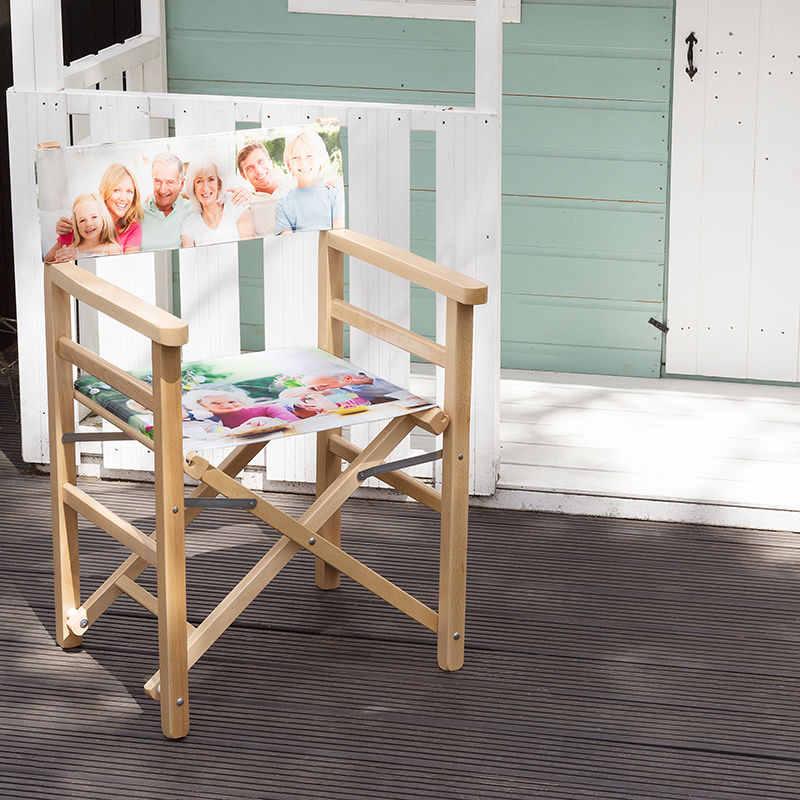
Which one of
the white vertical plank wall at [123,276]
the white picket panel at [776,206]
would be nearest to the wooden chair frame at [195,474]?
the white vertical plank wall at [123,276]

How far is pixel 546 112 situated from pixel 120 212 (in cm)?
209

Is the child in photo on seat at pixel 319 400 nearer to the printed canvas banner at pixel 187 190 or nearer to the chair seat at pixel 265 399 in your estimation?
the chair seat at pixel 265 399

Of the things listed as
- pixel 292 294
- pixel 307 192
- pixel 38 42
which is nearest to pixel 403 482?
pixel 307 192

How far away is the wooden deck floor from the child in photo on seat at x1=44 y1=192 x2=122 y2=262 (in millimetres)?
851

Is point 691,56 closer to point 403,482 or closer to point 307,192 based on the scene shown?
point 307,192

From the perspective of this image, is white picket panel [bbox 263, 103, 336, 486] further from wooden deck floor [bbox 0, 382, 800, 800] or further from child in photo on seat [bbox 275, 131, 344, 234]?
child in photo on seat [bbox 275, 131, 344, 234]

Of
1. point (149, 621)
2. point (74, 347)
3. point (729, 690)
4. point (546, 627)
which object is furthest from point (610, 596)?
point (74, 347)

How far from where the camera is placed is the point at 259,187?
2832 millimetres

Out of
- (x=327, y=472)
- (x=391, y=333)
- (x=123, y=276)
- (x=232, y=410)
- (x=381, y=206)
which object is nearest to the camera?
(x=232, y=410)

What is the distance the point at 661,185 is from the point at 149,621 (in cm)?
227

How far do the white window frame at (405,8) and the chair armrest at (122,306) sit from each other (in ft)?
6.80

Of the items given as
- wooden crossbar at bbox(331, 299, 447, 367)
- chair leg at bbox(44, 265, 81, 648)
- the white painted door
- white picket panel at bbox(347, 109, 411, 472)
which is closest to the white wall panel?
white picket panel at bbox(347, 109, 411, 472)

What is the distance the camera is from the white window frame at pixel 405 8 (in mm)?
4309

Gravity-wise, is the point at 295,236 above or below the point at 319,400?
above
